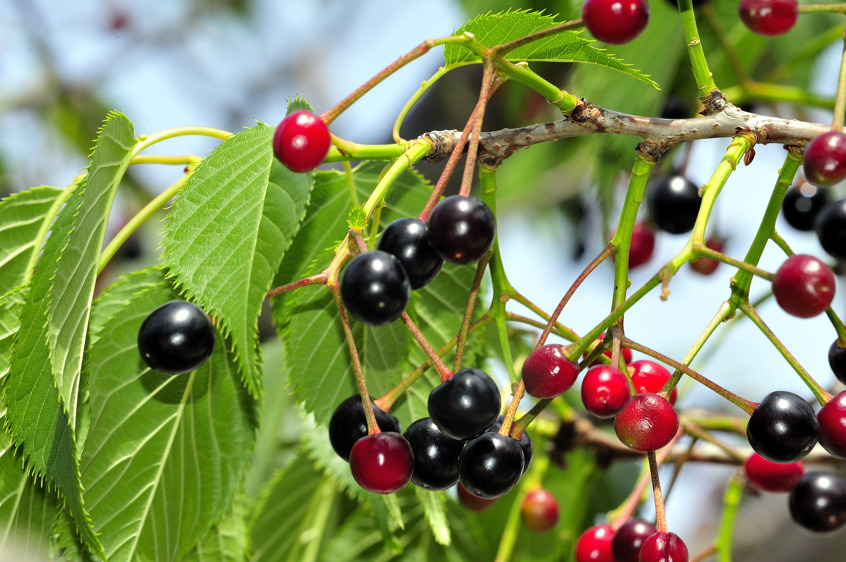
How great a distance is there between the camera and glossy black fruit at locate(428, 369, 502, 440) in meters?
0.76

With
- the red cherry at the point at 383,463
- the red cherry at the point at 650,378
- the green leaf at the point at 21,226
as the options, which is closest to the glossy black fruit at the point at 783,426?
the red cherry at the point at 650,378

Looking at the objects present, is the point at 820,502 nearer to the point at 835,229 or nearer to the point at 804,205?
the point at 835,229

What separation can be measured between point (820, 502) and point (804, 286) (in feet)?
2.56

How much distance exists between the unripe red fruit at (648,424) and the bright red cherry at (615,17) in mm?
349

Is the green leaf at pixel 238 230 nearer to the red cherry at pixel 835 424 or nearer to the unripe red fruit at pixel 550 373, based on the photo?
the unripe red fruit at pixel 550 373

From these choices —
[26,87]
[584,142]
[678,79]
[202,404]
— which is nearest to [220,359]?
[202,404]

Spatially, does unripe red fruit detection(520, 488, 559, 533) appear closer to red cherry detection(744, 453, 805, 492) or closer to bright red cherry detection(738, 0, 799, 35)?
red cherry detection(744, 453, 805, 492)

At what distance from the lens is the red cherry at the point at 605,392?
773 millimetres

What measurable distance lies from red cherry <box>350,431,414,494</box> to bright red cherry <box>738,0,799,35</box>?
0.70m

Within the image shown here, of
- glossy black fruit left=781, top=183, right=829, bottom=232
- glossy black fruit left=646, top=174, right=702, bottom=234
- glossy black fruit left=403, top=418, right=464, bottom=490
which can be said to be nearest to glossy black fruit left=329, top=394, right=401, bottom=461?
glossy black fruit left=403, top=418, right=464, bottom=490

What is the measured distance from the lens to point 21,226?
3.70ft

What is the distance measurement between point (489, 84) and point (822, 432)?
47 cm

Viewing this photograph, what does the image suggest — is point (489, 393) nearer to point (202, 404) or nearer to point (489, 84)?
point (489, 84)

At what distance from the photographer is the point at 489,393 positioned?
0.77m
